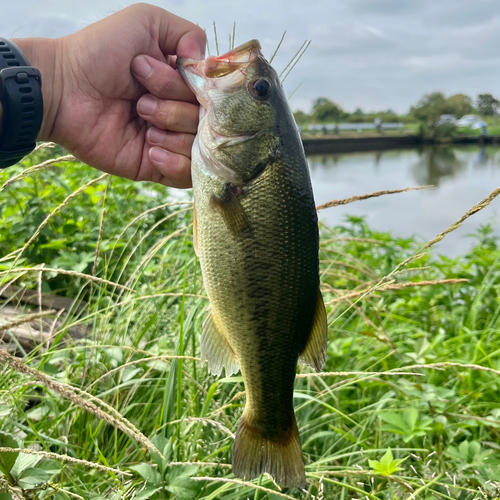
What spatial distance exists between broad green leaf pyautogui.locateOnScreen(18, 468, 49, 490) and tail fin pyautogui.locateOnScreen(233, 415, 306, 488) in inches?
24.1

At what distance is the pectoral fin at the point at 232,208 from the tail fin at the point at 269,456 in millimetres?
696

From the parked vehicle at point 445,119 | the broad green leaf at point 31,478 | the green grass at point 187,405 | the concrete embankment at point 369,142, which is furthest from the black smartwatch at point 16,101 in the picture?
the parked vehicle at point 445,119

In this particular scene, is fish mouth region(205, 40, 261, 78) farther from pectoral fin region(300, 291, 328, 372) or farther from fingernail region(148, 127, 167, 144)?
pectoral fin region(300, 291, 328, 372)

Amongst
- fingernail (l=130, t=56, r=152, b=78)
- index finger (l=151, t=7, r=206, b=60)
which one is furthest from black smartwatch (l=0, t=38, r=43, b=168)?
index finger (l=151, t=7, r=206, b=60)

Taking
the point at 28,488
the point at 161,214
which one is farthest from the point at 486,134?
the point at 28,488

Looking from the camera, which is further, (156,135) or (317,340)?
(156,135)

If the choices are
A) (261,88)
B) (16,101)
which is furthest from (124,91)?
(261,88)

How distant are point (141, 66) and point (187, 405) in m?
1.59

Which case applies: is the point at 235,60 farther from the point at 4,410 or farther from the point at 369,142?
the point at 369,142

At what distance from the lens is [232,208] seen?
1.61m

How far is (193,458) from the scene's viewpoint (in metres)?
2.01

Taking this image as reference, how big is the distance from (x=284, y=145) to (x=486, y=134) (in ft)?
190

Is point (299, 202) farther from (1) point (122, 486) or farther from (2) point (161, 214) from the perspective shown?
(2) point (161, 214)

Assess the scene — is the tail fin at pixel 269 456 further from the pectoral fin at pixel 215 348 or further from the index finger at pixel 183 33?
the index finger at pixel 183 33
